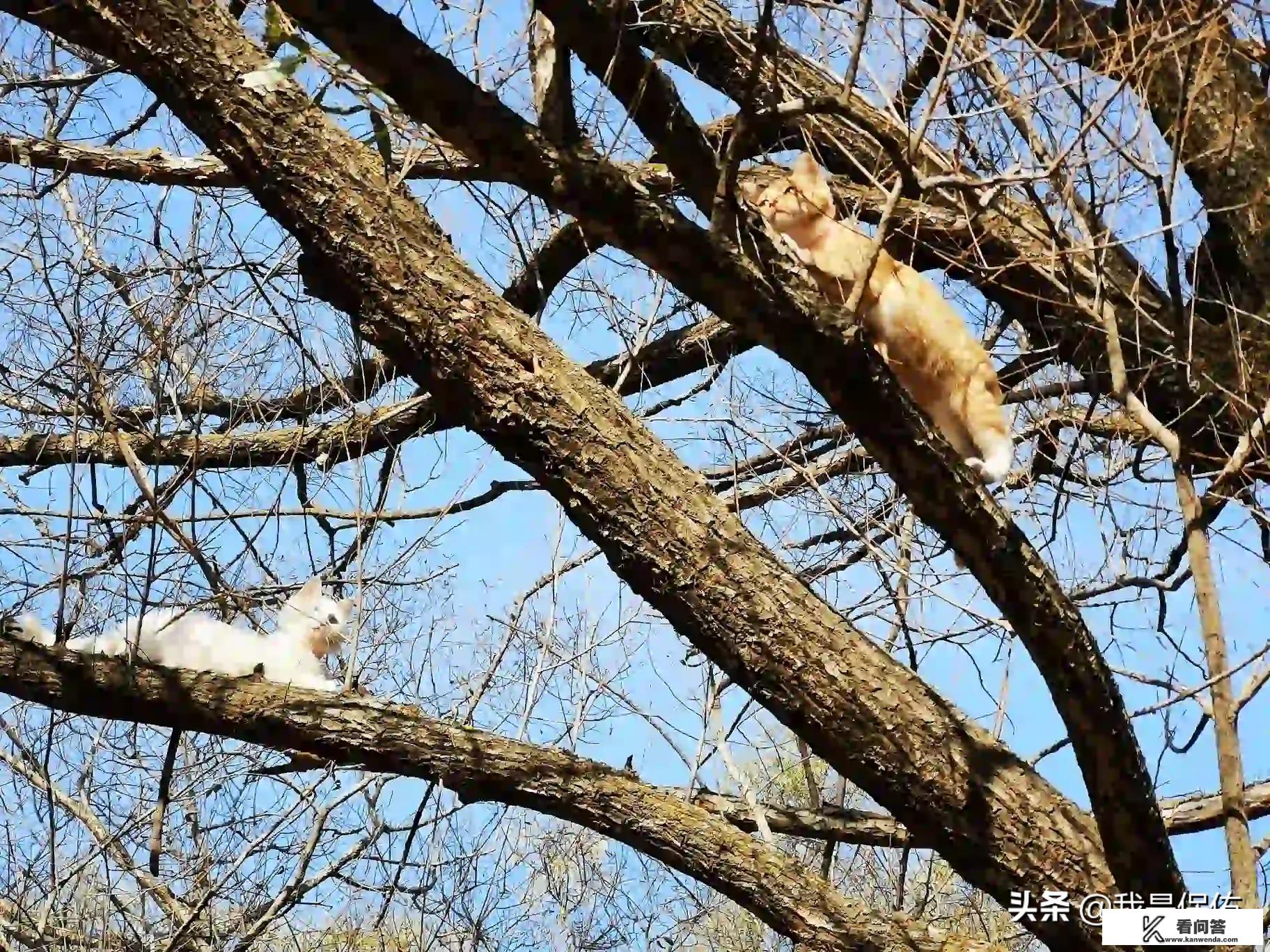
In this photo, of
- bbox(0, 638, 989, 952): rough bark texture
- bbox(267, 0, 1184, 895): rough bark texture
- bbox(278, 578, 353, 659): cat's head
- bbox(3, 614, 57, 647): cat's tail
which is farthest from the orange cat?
bbox(3, 614, 57, 647): cat's tail

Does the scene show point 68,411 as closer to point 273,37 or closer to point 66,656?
point 66,656

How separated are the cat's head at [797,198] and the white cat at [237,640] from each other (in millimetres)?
1751

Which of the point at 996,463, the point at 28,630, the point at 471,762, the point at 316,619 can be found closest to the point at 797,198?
the point at 996,463

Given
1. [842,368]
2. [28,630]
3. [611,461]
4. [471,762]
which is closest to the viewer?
[842,368]

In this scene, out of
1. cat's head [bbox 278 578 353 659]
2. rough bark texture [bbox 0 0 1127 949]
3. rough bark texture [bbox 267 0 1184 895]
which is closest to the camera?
rough bark texture [bbox 267 0 1184 895]

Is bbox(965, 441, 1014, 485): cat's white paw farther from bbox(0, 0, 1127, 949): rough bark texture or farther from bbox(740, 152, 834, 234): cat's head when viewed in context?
bbox(0, 0, 1127, 949): rough bark texture

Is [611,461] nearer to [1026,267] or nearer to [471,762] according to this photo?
[471,762]

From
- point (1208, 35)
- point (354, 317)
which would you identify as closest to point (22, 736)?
point (354, 317)

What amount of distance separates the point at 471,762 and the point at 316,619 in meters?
1.25

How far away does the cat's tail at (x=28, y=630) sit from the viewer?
2.83 metres

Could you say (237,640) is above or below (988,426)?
below

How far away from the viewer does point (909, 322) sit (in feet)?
10.8

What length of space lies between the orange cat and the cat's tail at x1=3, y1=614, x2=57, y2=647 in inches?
83.0

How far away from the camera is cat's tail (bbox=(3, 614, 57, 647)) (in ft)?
9.27
